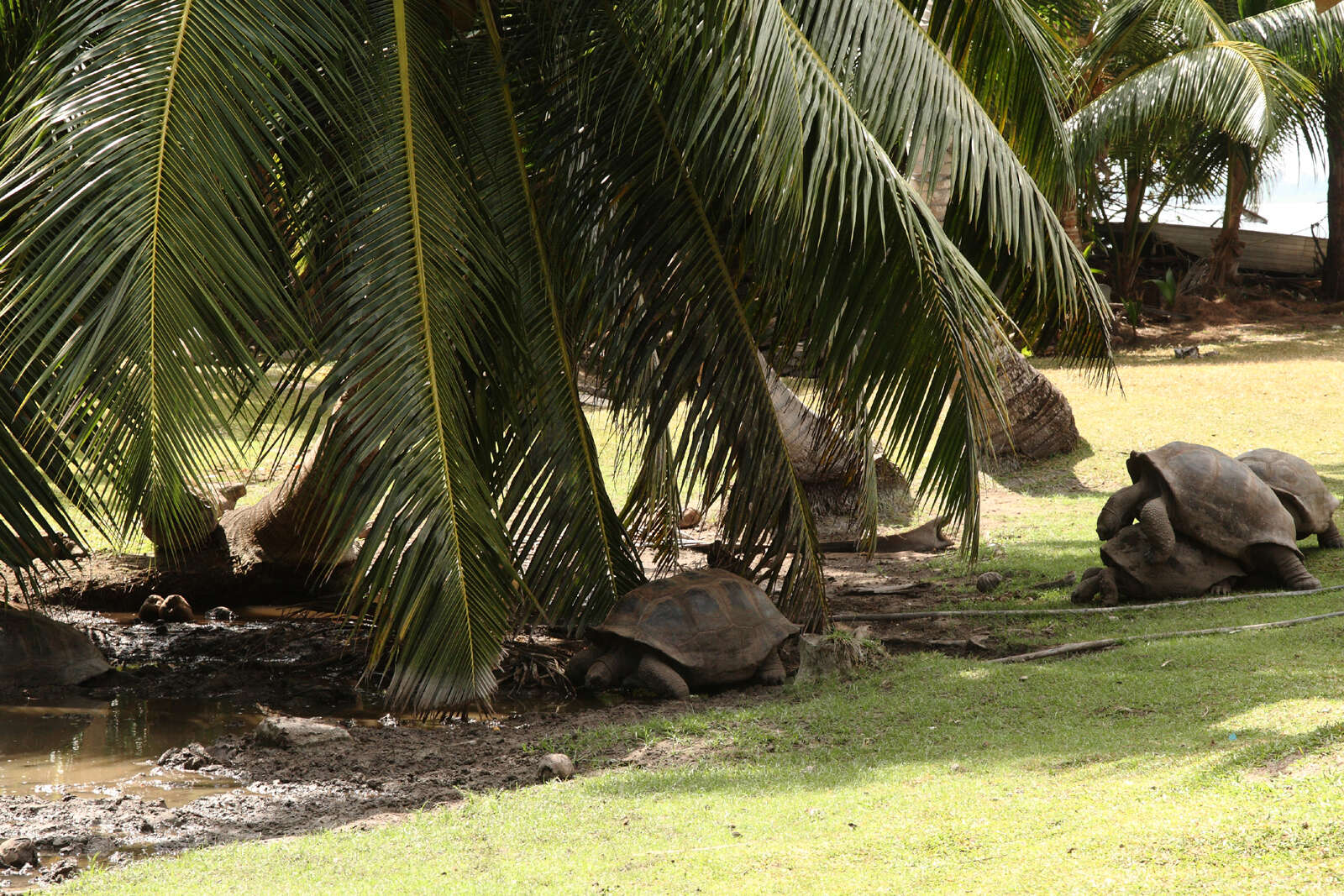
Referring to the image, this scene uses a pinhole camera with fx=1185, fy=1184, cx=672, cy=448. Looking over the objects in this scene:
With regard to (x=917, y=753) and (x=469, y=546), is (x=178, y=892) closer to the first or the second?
(x=469, y=546)

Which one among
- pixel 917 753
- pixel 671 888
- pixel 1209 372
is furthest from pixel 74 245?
pixel 1209 372

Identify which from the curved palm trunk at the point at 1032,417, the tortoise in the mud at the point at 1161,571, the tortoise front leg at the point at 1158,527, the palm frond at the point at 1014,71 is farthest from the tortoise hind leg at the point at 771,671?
the curved palm trunk at the point at 1032,417

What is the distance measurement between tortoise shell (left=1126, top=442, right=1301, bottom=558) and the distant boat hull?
17.6m

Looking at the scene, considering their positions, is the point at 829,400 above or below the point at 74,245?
below

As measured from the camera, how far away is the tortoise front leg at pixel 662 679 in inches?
257

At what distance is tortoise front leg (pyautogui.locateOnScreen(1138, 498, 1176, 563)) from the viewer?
270 inches

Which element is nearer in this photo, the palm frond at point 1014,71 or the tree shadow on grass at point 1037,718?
the tree shadow on grass at point 1037,718

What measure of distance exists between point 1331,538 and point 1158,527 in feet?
5.80

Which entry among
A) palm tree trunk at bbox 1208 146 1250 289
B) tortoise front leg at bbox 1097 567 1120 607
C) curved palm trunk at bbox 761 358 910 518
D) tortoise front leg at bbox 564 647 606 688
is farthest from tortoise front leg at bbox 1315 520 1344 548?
palm tree trunk at bbox 1208 146 1250 289

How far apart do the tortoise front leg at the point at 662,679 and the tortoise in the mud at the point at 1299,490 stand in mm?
3836

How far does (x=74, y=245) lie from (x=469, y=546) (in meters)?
1.97

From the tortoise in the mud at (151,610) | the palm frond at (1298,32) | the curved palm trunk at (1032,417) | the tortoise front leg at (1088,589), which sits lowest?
the tortoise front leg at (1088,589)

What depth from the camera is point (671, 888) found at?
3.49m

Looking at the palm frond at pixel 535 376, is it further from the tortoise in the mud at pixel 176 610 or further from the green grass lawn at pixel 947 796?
the tortoise in the mud at pixel 176 610
